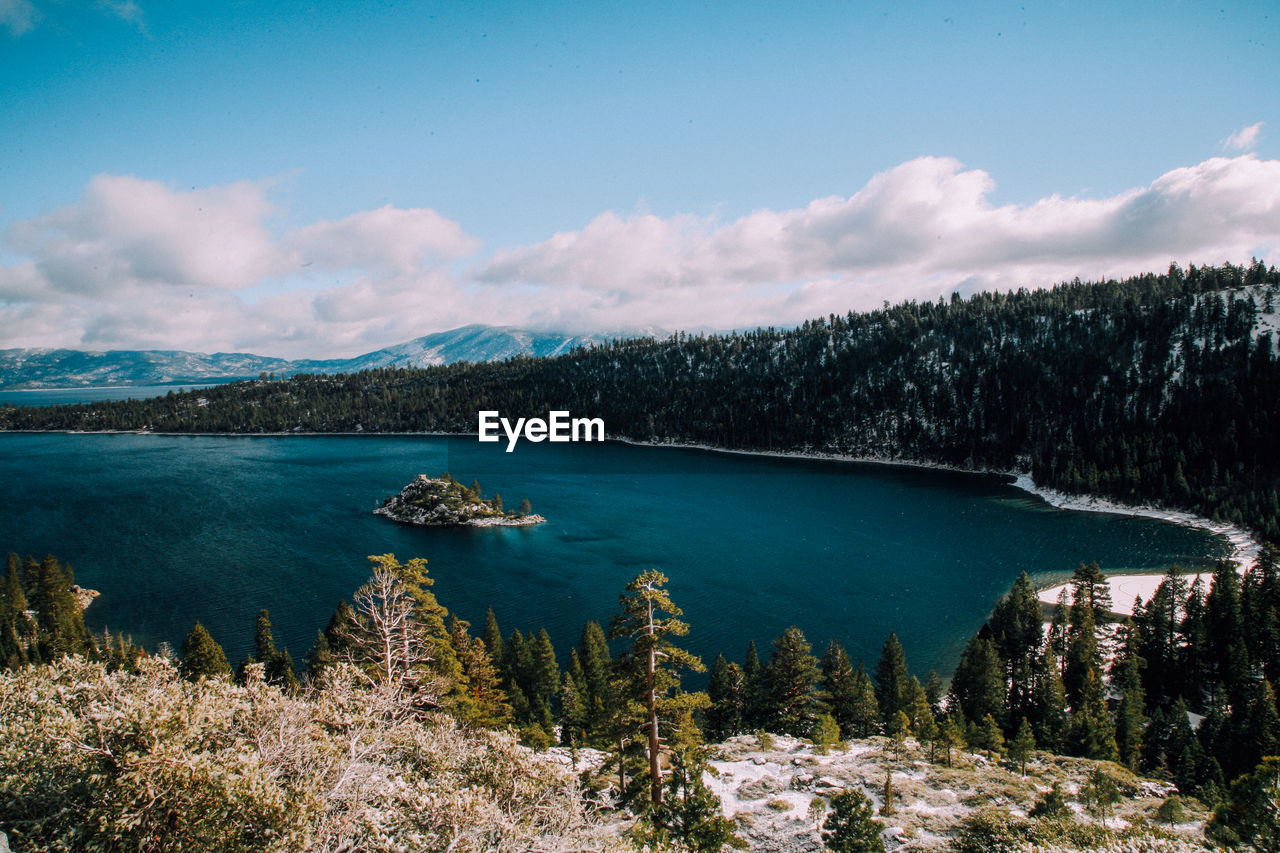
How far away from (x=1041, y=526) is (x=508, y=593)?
87.5m

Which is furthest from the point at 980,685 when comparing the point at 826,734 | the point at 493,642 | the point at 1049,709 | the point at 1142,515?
the point at 1142,515

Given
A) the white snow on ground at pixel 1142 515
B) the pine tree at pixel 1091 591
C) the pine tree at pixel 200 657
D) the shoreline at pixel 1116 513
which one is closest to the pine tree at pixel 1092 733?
the pine tree at pixel 1091 591

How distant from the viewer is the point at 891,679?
1773 inches

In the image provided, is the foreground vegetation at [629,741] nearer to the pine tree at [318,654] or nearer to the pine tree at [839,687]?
the pine tree at [839,687]

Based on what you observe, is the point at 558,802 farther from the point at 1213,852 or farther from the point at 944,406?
the point at 944,406

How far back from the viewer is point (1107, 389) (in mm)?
154500

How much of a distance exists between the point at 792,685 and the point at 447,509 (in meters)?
81.0

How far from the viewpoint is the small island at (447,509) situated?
107500 mm

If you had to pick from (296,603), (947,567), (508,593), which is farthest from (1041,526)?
(296,603)

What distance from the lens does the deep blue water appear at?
2525 inches

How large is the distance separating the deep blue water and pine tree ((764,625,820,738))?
12.7 meters

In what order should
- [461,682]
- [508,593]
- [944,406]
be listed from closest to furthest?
[461,682]
[508,593]
[944,406]

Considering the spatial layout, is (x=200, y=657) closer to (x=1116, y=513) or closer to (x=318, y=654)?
(x=318, y=654)

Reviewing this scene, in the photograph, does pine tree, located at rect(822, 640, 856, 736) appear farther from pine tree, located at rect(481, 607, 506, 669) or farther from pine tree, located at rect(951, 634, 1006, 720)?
pine tree, located at rect(481, 607, 506, 669)
